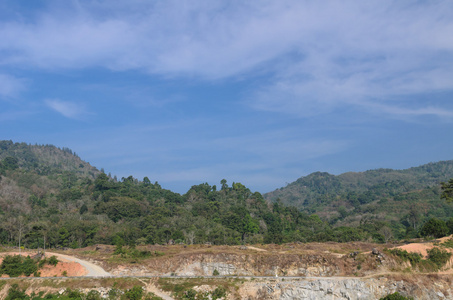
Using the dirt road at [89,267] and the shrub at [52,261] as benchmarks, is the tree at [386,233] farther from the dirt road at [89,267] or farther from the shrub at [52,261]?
the shrub at [52,261]

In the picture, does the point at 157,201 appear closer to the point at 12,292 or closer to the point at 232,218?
the point at 232,218

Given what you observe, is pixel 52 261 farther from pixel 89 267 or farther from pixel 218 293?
pixel 218 293

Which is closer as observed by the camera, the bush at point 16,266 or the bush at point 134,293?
the bush at point 134,293

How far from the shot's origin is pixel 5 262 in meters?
62.4

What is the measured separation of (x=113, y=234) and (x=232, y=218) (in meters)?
38.0

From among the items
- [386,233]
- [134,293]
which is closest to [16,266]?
[134,293]

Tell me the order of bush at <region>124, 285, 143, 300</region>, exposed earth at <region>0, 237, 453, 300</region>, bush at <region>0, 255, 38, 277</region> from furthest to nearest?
bush at <region>0, 255, 38, 277</region> < exposed earth at <region>0, 237, 453, 300</region> < bush at <region>124, 285, 143, 300</region>

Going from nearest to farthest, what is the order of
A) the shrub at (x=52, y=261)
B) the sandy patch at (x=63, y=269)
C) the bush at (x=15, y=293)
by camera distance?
the bush at (x=15, y=293)
the sandy patch at (x=63, y=269)
the shrub at (x=52, y=261)

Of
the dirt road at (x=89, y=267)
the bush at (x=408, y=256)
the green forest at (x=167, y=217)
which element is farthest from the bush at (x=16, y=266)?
the bush at (x=408, y=256)

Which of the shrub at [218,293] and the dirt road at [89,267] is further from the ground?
the dirt road at [89,267]

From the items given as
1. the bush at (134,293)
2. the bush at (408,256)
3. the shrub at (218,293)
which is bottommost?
the shrub at (218,293)

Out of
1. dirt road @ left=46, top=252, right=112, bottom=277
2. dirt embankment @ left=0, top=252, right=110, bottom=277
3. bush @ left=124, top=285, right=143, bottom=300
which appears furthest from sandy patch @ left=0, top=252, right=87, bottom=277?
bush @ left=124, top=285, right=143, bottom=300

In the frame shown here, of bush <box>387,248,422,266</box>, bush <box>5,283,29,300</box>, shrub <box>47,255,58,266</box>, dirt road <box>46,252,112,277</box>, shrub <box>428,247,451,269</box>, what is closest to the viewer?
bush <box>5,283,29,300</box>

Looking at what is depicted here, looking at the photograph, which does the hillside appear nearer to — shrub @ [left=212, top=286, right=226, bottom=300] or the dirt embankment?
the dirt embankment
